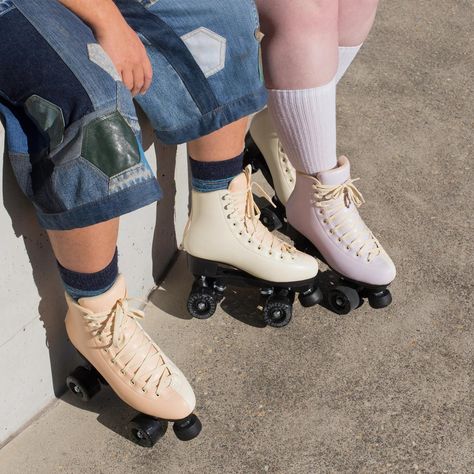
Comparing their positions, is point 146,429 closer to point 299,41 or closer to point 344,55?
point 299,41

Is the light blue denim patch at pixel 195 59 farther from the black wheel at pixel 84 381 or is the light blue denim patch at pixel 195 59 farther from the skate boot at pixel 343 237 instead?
the black wheel at pixel 84 381

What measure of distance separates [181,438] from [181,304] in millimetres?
476

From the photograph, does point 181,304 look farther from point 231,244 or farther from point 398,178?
point 398,178

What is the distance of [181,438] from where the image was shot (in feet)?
6.48

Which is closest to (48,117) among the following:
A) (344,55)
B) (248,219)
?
(248,219)

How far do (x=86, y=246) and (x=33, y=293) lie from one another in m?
0.23

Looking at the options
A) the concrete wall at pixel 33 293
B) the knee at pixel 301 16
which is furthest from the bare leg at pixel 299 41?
the concrete wall at pixel 33 293

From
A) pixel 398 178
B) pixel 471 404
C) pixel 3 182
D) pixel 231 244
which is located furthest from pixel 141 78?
pixel 398 178

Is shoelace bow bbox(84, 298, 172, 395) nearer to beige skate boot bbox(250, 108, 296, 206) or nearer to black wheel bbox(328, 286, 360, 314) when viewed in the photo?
black wheel bbox(328, 286, 360, 314)

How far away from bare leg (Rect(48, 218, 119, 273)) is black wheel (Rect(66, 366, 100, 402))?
33cm

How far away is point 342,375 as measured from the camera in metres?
2.16

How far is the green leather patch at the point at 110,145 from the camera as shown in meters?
1.62

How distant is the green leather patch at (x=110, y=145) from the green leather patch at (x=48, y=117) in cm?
5

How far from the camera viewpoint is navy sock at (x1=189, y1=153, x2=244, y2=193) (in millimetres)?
2115
